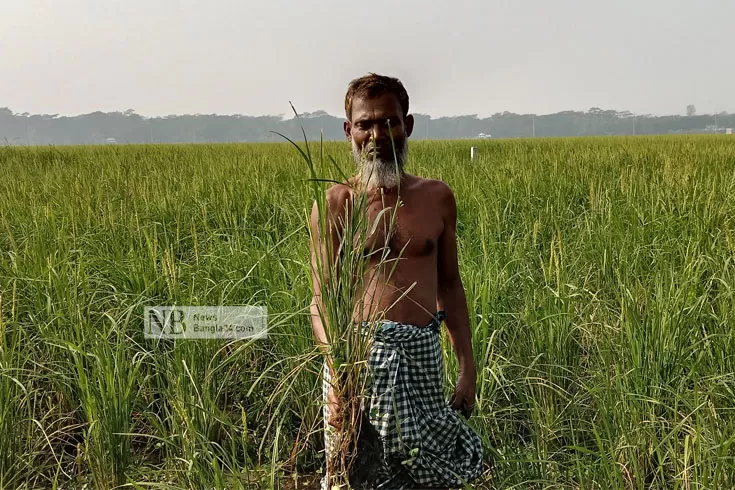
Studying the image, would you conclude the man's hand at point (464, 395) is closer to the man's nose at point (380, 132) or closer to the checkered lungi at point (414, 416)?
the checkered lungi at point (414, 416)

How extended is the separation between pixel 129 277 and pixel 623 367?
1.82 metres

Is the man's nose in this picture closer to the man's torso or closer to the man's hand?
the man's torso

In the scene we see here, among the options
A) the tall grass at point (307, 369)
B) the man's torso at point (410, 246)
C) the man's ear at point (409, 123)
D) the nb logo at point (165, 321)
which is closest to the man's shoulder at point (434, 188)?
the man's torso at point (410, 246)

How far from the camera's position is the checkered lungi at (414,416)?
1028mm

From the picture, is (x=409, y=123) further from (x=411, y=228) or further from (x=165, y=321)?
(x=165, y=321)

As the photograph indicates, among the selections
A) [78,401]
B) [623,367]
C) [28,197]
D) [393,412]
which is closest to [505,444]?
[623,367]

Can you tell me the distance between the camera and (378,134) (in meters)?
1.13

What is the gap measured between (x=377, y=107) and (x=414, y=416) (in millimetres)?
592

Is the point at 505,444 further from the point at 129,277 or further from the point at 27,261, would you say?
the point at 27,261

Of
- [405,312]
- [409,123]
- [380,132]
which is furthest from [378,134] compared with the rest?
[405,312]

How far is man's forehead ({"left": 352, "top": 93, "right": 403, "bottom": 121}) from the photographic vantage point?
Answer: 1120 millimetres

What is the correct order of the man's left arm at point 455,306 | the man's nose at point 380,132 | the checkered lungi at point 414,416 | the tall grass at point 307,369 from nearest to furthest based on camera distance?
the checkered lungi at point 414,416, the man's nose at point 380,132, the man's left arm at point 455,306, the tall grass at point 307,369

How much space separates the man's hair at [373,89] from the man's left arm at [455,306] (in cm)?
23

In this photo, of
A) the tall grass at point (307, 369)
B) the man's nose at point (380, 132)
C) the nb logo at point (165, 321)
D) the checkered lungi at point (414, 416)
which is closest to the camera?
the checkered lungi at point (414, 416)
